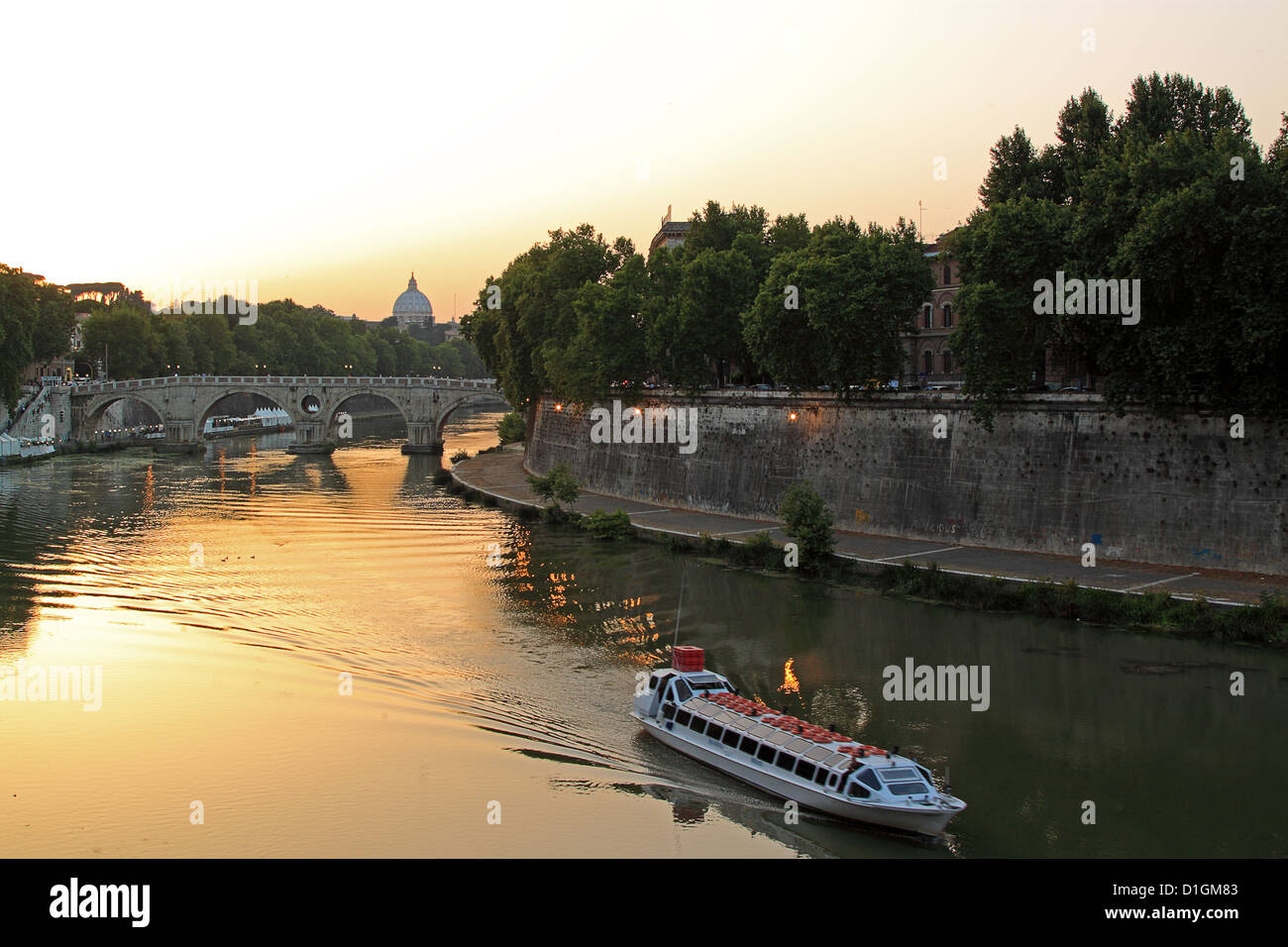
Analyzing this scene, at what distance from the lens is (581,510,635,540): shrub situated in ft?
136

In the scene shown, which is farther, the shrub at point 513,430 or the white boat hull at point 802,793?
the shrub at point 513,430

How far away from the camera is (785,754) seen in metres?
18.8

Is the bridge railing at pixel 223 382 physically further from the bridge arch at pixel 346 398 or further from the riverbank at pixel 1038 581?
the riverbank at pixel 1038 581

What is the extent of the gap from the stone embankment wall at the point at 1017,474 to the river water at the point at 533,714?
20.5 ft

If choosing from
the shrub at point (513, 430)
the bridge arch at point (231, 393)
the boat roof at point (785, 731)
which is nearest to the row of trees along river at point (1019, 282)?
the boat roof at point (785, 731)

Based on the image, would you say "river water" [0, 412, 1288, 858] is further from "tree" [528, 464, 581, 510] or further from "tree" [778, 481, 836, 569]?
"tree" [528, 464, 581, 510]

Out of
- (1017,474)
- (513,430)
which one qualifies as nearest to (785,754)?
(1017,474)

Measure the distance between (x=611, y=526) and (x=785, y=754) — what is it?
75.7 feet

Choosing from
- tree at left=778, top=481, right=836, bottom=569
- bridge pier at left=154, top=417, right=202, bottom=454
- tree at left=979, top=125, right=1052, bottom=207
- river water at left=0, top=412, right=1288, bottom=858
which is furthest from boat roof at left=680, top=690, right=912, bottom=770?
bridge pier at left=154, top=417, right=202, bottom=454

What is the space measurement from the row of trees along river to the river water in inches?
343

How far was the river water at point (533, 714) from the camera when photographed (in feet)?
58.1

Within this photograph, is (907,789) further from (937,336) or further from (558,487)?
(937,336)
